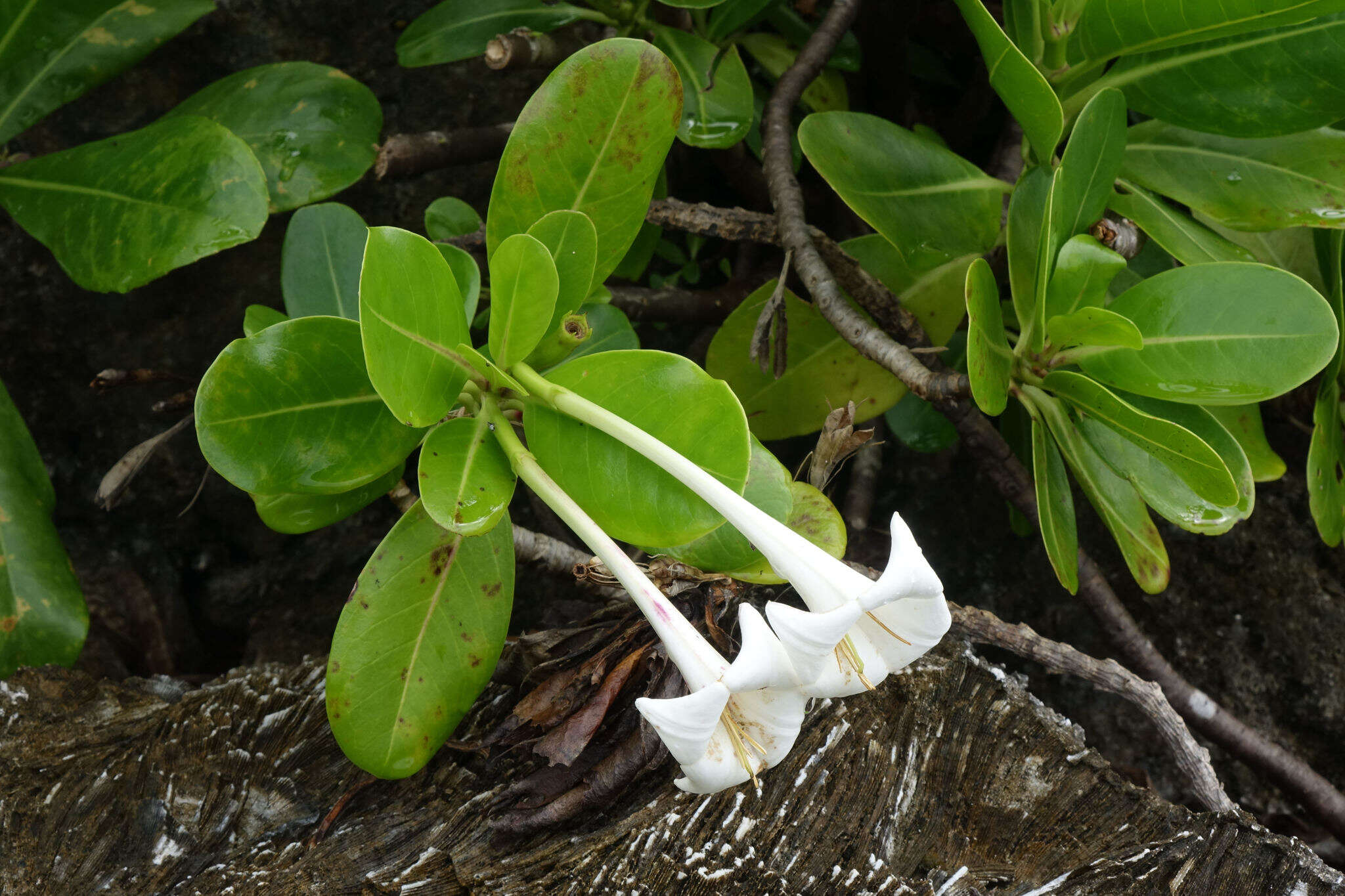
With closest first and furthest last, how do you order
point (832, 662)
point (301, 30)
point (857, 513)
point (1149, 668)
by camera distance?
point (832, 662) → point (1149, 668) → point (857, 513) → point (301, 30)

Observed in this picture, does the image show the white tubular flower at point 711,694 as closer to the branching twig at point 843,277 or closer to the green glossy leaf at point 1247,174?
the branching twig at point 843,277

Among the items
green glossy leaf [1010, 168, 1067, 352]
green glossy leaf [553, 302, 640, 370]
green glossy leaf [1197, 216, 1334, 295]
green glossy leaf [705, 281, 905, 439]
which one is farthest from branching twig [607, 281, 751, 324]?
green glossy leaf [1197, 216, 1334, 295]

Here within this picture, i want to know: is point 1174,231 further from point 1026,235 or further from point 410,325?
point 410,325

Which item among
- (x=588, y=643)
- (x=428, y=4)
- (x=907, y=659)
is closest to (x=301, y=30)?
(x=428, y=4)

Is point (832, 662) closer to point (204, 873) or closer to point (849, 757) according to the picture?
point (849, 757)

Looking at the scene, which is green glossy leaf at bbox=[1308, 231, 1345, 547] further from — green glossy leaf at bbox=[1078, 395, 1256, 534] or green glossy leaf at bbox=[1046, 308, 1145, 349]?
green glossy leaf at bbox=[1046, 308, 1145, 349]

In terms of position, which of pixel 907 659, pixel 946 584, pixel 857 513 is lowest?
pixel 946 584

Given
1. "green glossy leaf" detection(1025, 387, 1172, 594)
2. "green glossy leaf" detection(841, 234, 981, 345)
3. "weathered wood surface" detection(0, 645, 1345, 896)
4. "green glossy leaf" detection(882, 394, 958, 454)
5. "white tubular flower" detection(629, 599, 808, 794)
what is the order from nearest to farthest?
"white tubular flower" detection(629, 599, 808, 794)
"weathered wood surface" detection(0, 645, 1345, 896)
"green glossy leaf" detection(1025, 387, 1172, 594)
"green glossy leaf" detection(841, 234, 981, 345)
"green glossy leaf" detection(882, 394, 958, 454)

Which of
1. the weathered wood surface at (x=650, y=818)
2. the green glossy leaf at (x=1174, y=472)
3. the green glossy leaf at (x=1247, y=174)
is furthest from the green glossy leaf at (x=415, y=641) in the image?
the green glossy leaf at (x=1247, y=174)
